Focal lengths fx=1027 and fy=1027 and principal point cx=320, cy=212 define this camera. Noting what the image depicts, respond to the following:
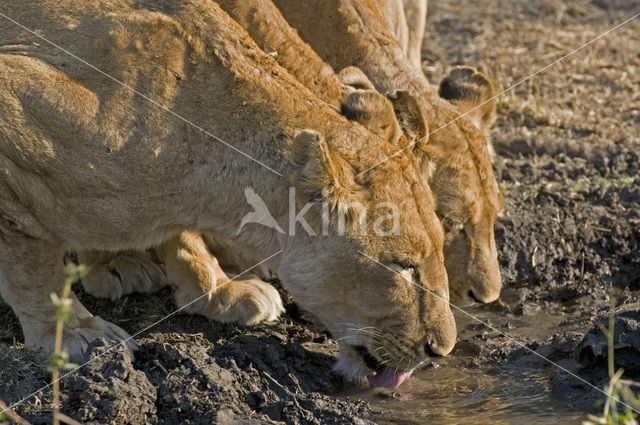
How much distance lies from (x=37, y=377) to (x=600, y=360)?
103 inches

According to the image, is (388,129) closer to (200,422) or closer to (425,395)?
(425,395)

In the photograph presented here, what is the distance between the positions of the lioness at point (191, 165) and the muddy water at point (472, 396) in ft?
0.70

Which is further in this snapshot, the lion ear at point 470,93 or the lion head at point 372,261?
the lion ear at point 470,93

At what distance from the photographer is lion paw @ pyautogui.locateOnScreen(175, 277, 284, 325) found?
17.8 ft

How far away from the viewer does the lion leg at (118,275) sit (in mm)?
5715

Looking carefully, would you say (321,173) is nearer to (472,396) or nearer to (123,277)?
(472,396)

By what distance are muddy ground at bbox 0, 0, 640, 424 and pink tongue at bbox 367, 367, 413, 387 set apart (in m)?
0.08

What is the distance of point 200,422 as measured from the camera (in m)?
4.29

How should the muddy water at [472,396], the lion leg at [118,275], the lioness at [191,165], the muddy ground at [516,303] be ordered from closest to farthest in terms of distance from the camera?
1. the muddy ground at [516,303]
2. the lioness at [191,165]
3. the muddy water at [472,396]
4. the lion leg at [118,275]

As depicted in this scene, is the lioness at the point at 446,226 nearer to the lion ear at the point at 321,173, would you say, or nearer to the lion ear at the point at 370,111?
the lion ear at the point at 370,111

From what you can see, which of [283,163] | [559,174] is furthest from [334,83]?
[559,174]

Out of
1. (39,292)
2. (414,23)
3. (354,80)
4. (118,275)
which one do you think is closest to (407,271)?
(354,80)

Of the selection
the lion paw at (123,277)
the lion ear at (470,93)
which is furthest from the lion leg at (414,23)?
the lion paw at (123,277)

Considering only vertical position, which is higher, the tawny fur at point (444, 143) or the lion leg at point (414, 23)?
the lion leg at point (414, 23)
